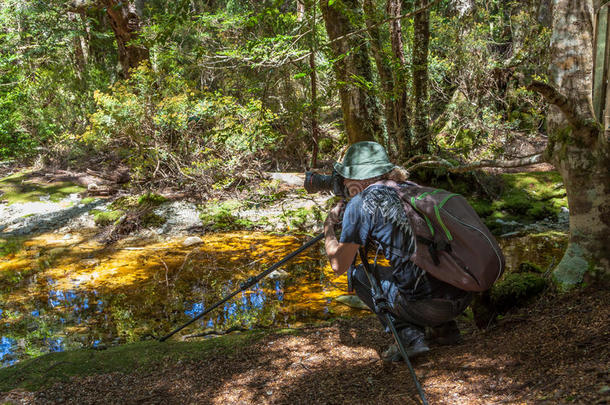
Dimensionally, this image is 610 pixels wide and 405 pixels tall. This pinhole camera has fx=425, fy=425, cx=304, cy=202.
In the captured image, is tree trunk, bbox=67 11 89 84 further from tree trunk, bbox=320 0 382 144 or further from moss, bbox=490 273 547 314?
moss, bbox=490 273 547 314

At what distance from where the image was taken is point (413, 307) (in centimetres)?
247

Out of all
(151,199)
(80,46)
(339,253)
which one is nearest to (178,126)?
(151,199)

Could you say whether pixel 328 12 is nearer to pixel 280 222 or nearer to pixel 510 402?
pixel 280 222

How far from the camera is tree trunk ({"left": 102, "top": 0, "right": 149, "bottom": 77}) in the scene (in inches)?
416

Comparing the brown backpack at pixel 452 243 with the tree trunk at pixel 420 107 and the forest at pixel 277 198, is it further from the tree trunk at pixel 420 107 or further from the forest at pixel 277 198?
the tree trunk at pixel 420 107

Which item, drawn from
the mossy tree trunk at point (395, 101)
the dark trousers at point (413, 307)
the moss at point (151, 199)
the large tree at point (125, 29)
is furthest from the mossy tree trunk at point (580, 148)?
the large tree at point (125, 29)

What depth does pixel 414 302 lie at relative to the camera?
246 centimetres

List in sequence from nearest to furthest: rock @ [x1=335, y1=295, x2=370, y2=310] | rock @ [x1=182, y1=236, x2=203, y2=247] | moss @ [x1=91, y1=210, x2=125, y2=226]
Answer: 1. rock @ [x1=335, y1=295, x2=370, y2=310]
2. rock @ [x1=182, y1=236, x2=203, y2=247]
3. moss @ [x1=91, y1=210, x2=125, y2=226]

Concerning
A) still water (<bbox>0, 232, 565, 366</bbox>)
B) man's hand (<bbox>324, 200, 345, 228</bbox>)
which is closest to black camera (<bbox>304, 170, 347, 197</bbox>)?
man's hand (<bbox>324, 200, 345, 228</bbox>)

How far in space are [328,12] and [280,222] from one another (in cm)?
399

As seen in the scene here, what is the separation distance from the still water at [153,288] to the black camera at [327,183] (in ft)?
6.75

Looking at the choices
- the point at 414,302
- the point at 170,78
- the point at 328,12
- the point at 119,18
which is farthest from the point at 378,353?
the point at 119,18

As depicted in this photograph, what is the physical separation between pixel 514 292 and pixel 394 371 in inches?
38.7

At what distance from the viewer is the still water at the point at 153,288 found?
4445mm
